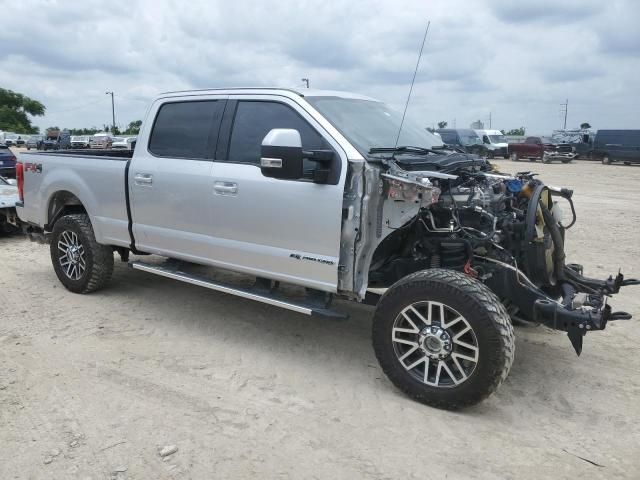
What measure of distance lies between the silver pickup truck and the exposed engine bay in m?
0.01

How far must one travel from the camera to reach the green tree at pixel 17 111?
87.1 metres

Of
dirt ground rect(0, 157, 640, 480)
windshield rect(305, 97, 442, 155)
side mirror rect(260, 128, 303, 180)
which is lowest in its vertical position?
dirt ground rect(0, 157, 640, 480)

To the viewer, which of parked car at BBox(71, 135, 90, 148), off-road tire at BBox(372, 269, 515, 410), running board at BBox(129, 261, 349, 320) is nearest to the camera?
off-road tire at BBox(372, 269, 515, 410)

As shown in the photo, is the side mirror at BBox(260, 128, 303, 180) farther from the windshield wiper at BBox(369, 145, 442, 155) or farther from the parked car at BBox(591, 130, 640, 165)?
the parked car at BBox(591, 130, 640, 165)

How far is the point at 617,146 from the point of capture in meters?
31.4

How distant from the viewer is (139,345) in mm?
4852

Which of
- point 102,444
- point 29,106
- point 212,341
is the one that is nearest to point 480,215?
point 212,341

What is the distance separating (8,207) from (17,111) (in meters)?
95.6

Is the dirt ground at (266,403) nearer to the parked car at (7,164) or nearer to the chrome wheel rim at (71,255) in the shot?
the chrome wheel rim at (71,255)

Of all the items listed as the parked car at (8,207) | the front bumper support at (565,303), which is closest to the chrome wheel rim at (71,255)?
the parked car at (8,207)

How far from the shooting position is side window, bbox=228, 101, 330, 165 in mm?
4387

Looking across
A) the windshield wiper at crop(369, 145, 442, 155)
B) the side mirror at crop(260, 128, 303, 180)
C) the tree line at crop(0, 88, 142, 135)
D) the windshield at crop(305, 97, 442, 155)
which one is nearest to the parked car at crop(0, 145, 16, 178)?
the windshield at crop(305, 97, 442, 155)

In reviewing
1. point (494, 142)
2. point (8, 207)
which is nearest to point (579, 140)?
point (494, 142)

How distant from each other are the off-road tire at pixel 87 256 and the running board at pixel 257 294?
559mm
